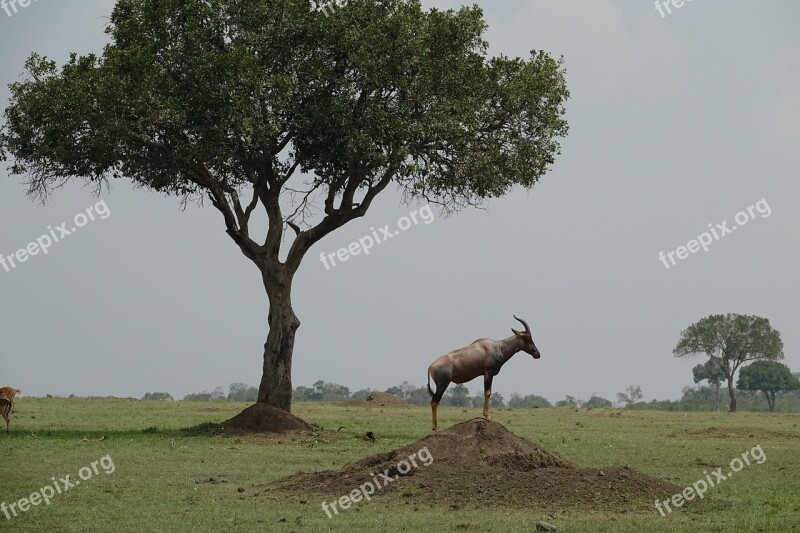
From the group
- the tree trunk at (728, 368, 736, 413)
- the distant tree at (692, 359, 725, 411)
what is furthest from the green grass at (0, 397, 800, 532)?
the distant tree at (692, 359, 725, 411)

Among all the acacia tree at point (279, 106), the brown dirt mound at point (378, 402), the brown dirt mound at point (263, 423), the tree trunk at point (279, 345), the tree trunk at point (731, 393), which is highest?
the acacia tree at point (279, 106)

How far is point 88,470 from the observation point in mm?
21156

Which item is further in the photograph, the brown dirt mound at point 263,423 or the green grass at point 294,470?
the brown dirt mound at point 263,423

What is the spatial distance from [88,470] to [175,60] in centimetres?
1371

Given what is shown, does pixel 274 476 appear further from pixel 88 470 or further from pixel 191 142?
pixel 191 142

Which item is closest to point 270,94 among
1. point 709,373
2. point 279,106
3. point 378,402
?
point 279,106

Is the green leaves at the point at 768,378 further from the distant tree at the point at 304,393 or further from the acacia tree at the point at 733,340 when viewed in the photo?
the distant tree at the point at 304,393

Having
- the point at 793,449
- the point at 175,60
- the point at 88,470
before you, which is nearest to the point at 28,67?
the point at 175,60

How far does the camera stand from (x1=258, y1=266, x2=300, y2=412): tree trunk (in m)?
32.4

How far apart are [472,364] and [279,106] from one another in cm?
902

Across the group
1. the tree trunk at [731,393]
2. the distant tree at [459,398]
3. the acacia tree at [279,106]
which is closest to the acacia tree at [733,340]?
the tree trunk at [731,393]

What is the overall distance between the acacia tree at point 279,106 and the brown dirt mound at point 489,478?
515 inches

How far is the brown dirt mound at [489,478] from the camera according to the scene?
1680 centimetres

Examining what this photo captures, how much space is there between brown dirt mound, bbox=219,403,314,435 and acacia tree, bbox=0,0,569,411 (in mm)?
2183
